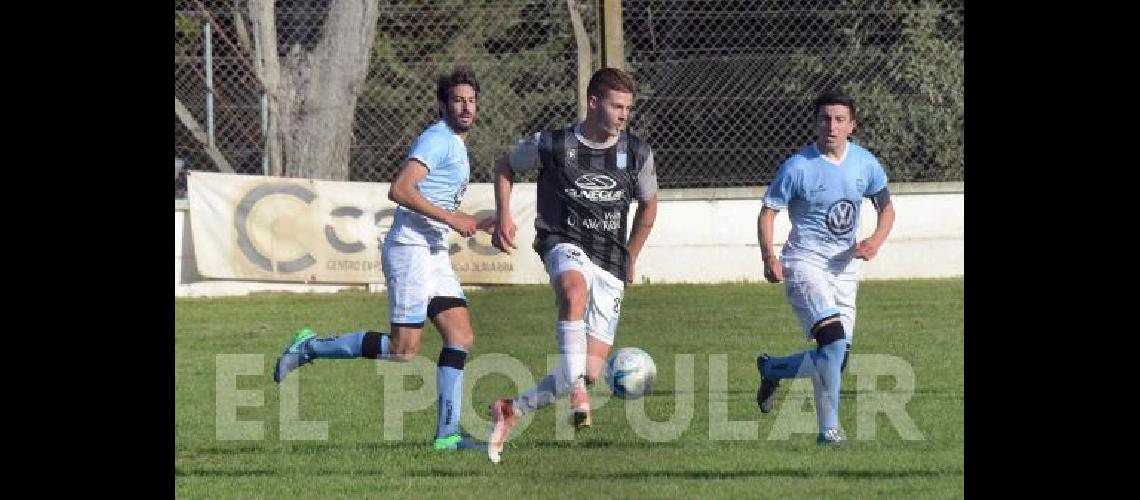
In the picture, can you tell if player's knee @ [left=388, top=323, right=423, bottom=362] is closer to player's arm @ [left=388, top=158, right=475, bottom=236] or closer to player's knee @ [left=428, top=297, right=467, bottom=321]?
player's knee @ [left=428, top=297, right=467, bottom=321]

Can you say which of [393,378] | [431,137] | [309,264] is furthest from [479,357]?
[309,264]

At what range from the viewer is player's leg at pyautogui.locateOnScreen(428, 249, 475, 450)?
9.18m

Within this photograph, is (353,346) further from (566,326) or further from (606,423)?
(566,326)

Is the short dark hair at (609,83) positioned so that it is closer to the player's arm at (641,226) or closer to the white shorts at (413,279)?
the player's arm at (641,226)

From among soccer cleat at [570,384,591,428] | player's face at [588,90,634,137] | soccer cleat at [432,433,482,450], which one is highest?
player's face at [588,90,634,137]

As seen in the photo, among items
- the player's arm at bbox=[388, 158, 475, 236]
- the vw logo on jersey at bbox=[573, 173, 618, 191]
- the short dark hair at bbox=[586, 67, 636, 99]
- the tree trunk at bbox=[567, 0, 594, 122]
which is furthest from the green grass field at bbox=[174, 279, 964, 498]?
the tree trunk at bbox=[567, 0, 594, 122]

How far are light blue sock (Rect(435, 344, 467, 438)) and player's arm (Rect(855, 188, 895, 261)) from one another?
2.12m

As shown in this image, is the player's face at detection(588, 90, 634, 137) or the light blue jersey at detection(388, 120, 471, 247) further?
the light blue jersey at detection(388, 120, 471, 247)

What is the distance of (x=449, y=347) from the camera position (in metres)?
9.51

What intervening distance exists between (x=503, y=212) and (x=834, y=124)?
188 cm

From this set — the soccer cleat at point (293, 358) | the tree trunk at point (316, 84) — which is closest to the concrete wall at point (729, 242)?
the tree trunk at point (316, 84)

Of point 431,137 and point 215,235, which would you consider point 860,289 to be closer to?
point 215,235
